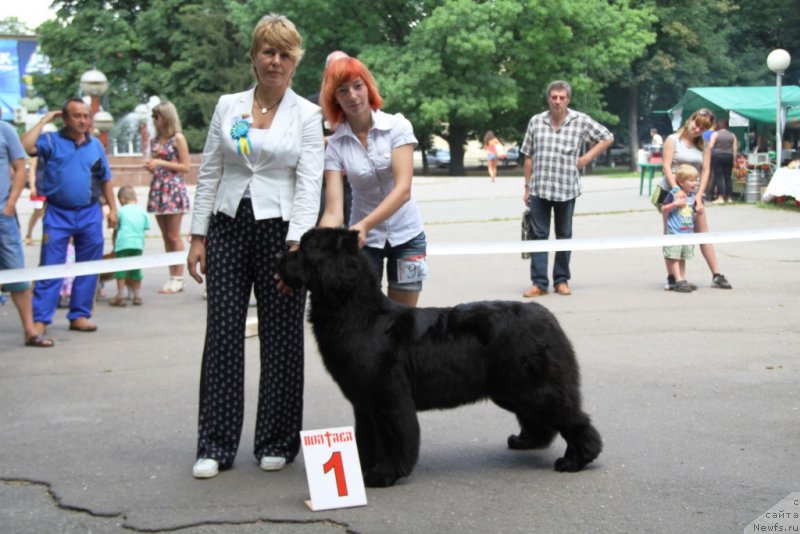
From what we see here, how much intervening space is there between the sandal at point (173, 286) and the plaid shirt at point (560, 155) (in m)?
4.18

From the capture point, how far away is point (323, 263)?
173 inches

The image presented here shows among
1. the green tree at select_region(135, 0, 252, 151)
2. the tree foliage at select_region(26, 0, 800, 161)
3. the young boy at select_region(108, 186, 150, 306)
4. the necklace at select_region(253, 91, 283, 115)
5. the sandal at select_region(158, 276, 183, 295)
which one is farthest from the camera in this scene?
the green tree at select_region(135, 0, 252, 151)

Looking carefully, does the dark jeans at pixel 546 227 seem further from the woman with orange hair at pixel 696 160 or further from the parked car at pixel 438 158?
the parked car at pixel 438 158

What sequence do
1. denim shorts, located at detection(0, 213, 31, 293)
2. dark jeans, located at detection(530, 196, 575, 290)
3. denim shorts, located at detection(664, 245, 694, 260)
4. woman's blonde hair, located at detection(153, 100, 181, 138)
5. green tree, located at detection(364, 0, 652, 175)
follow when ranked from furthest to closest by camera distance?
1. green tree, located at detection(364, 0, 652, 175)
2. woman's blonde hair, located at detection(153, 100, 181, 138)
3. denim shorts, located at detection(664, 245, 694, 260)
4. dark jeans, located at detection(530, 196, 575, 290)
5. denim shorts, located at detection(0, 213, 31, 293)

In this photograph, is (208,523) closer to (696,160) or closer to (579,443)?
(579,443)

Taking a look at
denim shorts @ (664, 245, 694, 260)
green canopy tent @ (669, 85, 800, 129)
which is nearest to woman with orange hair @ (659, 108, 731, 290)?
denim shorts @ (664, 245, 694, 260)

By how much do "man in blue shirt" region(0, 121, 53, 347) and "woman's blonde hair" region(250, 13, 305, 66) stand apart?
169 inches

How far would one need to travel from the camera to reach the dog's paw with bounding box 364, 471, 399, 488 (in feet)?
15.0

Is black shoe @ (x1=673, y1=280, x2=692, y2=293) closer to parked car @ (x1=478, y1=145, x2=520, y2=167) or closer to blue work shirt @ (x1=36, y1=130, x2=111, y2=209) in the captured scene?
blue work shirt @ (x1=36, y1=130, x2=111, y2=209)

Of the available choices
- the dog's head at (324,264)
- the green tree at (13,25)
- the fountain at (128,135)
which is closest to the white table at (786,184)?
the dog's head at (324,264)

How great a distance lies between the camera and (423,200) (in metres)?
25.5

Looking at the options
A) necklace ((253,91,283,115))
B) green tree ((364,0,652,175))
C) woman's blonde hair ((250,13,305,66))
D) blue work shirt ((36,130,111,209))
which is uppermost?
green tree ((364,0,652,175))

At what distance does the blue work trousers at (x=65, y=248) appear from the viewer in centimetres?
873

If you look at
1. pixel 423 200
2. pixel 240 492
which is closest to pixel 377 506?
pixel 240 492
